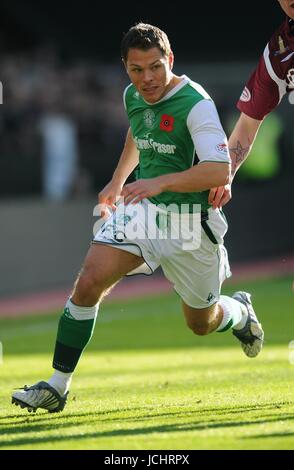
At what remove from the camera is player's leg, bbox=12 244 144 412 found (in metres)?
7.02

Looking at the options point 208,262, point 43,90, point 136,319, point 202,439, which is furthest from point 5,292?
point 202,439

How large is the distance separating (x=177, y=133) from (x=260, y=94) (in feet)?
3.47

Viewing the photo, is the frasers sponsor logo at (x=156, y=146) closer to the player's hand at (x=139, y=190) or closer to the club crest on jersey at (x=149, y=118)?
the club crest on jersey at (x=149, y=118)

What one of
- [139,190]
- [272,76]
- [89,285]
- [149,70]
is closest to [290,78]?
[272,76]

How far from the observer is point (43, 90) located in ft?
75.2

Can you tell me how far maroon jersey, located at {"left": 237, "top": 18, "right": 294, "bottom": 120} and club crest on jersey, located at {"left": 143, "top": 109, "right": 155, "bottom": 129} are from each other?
1055 millimetres

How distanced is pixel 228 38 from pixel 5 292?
485 inches

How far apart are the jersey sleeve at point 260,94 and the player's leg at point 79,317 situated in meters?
1.52

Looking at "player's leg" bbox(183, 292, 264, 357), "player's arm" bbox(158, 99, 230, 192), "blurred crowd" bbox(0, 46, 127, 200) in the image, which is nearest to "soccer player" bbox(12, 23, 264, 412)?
"player's arm" bbox(158, 99, 230, 192)

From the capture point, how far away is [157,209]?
7.34 metres

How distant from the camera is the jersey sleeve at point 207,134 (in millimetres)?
6801

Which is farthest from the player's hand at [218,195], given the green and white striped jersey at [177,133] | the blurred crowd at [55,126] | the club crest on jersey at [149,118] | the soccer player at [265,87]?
the blurred crowd at [55,126]

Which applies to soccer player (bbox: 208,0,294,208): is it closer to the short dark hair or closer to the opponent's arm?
the opponent's arm

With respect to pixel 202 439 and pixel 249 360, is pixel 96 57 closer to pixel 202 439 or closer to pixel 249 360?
pixel 249 360
